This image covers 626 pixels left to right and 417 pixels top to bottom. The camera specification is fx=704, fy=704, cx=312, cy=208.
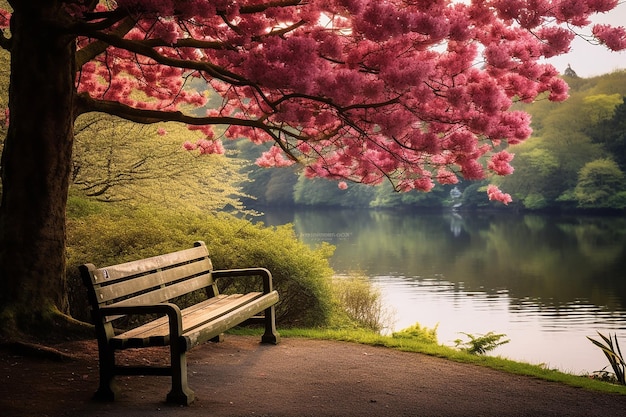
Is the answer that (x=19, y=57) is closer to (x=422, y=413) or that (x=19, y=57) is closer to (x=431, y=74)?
(x=431, y=74)

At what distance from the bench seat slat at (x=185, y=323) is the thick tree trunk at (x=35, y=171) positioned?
1.51m

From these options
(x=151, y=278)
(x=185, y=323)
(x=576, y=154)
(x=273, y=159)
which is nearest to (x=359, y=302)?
(x=273, y=159)

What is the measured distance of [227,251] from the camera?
32.7 feet

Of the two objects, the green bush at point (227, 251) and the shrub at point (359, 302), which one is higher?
the green bush at point (227, 251)

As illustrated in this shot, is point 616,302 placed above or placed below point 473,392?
below

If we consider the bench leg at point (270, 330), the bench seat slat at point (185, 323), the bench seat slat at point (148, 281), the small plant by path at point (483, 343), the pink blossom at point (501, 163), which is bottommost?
the small plant by path at point (483, 343)

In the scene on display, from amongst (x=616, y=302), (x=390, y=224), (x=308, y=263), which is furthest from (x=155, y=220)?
(x=390, y=224)

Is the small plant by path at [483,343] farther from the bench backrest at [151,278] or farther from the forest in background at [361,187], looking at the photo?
→ the bench backrest at [151,278]

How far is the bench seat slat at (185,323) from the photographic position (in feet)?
18.0

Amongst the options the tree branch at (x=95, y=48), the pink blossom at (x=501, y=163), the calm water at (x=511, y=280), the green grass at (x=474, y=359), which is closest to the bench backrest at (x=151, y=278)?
the green grass at (x=474, y=359)

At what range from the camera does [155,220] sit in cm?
1090

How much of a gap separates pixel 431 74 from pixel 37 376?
4.78m

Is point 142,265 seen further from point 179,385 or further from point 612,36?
point 612,36

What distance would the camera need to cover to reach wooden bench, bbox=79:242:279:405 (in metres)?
5.51
